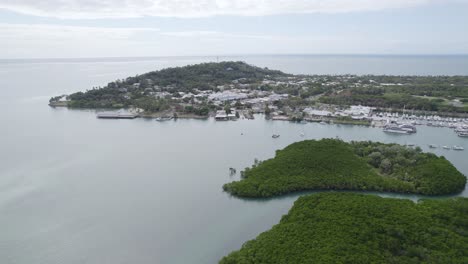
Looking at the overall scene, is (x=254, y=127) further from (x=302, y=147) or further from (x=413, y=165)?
(x=413, y=165)

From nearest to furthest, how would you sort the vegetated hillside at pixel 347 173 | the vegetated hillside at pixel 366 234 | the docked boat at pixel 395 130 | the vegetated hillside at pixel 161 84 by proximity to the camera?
the vegetated hillside at pixel 366 234, the vegetated hillside at pixel 347 173, the docked boat at pixel 395 130, the vegetated hillside at pixel 161 84

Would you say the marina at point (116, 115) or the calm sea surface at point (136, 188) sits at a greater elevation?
the marina at point (116, 115)

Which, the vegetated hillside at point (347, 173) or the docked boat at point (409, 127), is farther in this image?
the docked boat at point (409, 127)

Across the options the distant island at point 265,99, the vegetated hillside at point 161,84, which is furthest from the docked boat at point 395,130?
the vegetated hillside at point 161,84

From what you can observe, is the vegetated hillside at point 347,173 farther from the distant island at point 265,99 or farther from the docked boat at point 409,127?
the distant island at point 265,99

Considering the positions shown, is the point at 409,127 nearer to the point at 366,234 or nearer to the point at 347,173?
the point at 347,173

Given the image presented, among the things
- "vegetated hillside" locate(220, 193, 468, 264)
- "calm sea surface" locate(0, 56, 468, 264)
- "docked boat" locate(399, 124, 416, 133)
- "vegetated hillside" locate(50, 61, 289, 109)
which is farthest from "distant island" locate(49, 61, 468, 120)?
"vegetated hillside" locate(220, 193, 468, 264)

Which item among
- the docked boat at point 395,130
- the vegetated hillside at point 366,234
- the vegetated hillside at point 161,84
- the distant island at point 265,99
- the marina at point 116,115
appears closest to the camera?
the vegetated hillside at point 366,234

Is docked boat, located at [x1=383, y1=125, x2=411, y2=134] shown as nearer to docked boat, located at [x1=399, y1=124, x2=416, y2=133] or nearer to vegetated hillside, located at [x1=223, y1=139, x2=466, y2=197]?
docked boat, located at [x1=399, y1=124, x2=416, y2=133]
